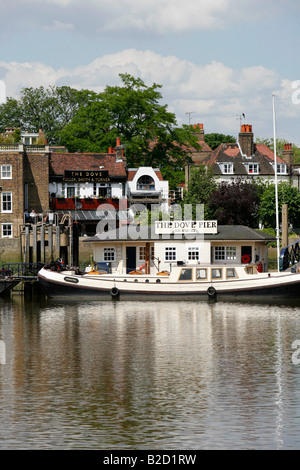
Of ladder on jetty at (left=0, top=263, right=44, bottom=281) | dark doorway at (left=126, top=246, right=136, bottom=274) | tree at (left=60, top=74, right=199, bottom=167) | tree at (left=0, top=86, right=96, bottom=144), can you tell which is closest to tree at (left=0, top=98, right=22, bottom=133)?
tree at (left=0, top=86, right=96, bottom=144)

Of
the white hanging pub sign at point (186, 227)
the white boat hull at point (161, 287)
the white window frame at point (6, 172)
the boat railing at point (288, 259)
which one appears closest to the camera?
the white boat hull at point (161, 287)

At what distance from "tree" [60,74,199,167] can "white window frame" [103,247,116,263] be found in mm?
31832

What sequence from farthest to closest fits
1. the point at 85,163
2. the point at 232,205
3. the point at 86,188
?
the point at 85,163, the point at 86,188, the point at 232,205

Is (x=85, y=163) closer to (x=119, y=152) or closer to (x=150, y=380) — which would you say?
(x=119, y=152)

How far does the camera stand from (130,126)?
92.1 meters

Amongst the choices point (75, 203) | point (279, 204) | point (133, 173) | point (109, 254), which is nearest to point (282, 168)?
point (279, 204)

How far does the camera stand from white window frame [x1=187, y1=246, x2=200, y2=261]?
57.7 meters

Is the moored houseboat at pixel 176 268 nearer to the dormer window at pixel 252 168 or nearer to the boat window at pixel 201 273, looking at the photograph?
the boat window at pixel 201 273

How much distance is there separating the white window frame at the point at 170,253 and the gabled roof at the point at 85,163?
25561mm

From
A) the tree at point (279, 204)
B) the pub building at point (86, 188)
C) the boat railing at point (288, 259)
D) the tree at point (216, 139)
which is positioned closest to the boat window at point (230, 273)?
the boat railing at point (288, 259)

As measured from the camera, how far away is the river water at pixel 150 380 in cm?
2072

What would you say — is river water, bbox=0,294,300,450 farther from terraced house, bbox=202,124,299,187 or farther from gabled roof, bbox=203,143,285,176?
gabled roof, bbox=203,143,285,176

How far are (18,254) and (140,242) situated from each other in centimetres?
1373

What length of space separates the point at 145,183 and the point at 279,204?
13.9 meters
